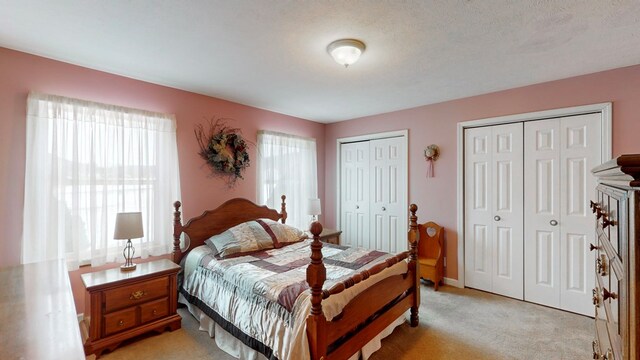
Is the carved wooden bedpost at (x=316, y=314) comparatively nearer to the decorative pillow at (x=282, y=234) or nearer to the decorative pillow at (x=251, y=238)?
the decorative pillow at (x=251, y=238)

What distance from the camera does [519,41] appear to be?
2.15 metres

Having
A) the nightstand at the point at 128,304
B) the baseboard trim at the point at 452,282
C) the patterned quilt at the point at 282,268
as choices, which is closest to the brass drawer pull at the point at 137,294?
the nightstand at the point at 128,304

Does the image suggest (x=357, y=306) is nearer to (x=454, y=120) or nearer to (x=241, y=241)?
(x=241, y=241)

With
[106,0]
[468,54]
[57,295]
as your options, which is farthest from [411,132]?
[57,295]

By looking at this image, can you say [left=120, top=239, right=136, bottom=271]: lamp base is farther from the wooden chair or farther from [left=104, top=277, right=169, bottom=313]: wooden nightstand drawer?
the wooden chair

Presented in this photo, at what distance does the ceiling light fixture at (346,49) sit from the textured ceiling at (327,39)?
48 mm

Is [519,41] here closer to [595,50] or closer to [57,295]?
[595,50]

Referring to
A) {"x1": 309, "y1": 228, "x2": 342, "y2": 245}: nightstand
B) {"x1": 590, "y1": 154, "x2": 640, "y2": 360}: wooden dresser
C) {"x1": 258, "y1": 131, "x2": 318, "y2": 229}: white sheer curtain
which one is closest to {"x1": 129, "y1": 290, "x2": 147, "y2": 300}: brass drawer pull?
{"x1": 258, "y1": 131, "x2": 318, "y2": 229}: white sheer curtain

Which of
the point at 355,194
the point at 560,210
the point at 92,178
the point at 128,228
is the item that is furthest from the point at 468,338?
the point at 92,178

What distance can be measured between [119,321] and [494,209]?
4081 millimetres

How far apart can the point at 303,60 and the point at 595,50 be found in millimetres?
2458

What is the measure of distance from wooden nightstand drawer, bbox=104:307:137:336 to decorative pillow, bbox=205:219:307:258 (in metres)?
0.83

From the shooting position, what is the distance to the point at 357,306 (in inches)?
79.6

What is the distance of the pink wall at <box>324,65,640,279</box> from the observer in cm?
264
